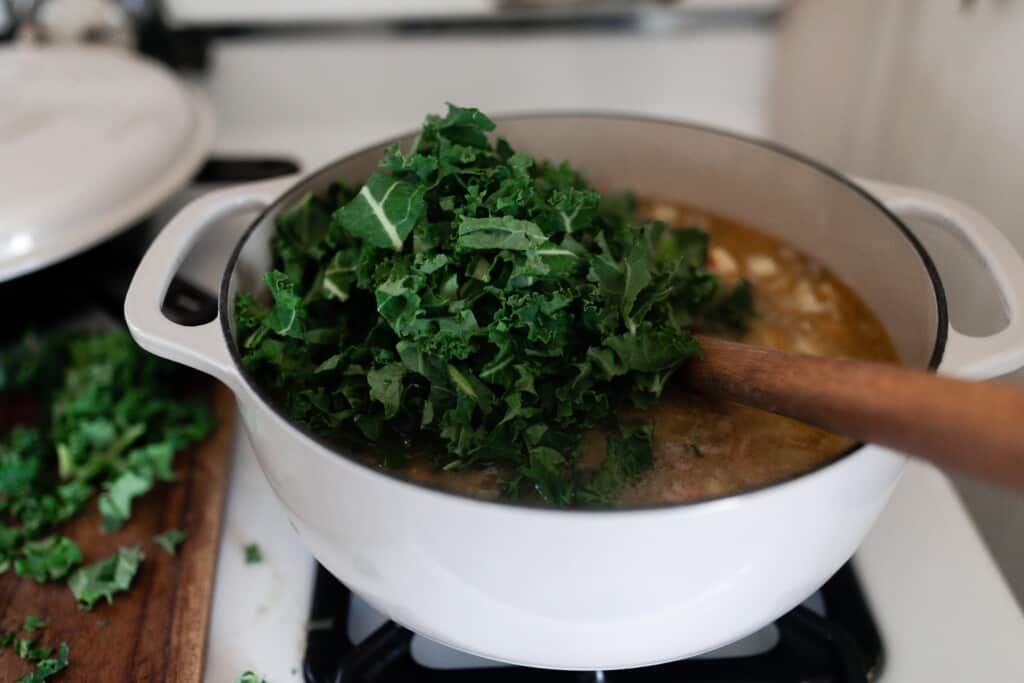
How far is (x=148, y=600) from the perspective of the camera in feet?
2.46

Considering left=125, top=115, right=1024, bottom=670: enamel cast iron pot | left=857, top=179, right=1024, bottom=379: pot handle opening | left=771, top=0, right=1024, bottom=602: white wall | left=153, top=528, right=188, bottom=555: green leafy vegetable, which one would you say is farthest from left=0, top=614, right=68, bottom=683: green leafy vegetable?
left=771, top=0, right=1024, bottom=602: white wall

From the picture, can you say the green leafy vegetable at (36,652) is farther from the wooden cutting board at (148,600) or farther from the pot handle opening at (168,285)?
the pot handle opening at (168,285)

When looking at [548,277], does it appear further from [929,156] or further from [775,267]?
[929,156]

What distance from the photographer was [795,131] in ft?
3.97

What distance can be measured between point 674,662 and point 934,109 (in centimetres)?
66

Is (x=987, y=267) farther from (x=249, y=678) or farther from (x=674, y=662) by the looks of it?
(x=249, y=678)

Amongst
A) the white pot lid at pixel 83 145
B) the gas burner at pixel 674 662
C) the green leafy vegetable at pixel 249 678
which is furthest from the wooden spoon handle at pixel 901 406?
the white pot lid at pixel 83 145

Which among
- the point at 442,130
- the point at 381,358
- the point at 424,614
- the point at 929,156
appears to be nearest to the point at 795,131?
the point at 929,156

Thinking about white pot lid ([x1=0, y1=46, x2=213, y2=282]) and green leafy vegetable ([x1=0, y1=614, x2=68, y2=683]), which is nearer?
green leafy vegetable ([x1=0, y1=614, x2=68, y2=683])

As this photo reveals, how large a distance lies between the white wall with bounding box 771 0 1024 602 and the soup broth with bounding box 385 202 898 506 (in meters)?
0.12

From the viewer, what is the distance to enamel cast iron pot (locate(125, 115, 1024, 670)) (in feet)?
1.65

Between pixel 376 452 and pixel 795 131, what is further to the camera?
pixel 795 131

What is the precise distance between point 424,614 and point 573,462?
16 cm

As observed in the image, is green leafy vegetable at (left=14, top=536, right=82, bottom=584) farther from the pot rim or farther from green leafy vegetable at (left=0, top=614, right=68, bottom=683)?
the pot rim
